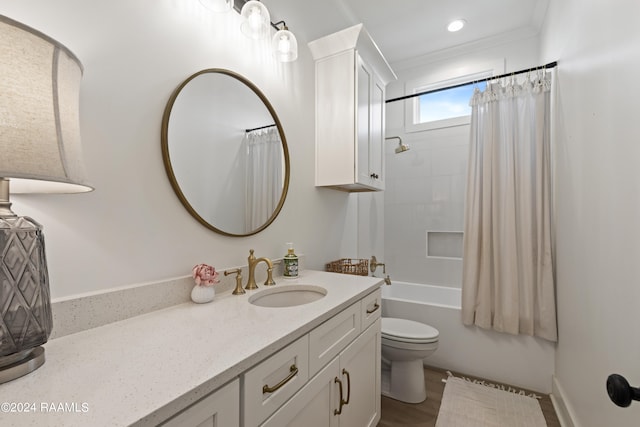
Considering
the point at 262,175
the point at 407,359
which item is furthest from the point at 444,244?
the point at 262,175

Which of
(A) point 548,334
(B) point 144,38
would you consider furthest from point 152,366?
(A) point 548,334

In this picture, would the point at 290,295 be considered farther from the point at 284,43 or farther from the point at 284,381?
the point at 284,43

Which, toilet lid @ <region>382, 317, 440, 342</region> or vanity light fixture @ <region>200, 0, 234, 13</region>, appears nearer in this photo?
vanity light fixture @ <region>200, 0, 234, 13</region>

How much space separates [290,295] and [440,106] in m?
2.67

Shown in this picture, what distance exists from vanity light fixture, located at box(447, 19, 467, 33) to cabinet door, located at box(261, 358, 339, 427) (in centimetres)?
282

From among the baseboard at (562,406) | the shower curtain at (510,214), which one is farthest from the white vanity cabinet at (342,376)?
the shower curtain at (510,214)

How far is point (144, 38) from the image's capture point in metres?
0.98

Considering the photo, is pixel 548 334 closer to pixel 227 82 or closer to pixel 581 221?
pixel 581 221

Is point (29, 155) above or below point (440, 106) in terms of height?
below

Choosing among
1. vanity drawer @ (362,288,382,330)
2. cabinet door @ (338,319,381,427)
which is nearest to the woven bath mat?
cabinet door @ (338,319,381,427)

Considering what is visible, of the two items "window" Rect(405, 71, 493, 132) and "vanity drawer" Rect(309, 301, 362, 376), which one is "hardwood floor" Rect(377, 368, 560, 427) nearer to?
"vanity drawer" Rect(309, 301, 362, 376)

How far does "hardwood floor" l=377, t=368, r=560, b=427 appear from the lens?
1.65 m

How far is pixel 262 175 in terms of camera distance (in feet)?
4.81

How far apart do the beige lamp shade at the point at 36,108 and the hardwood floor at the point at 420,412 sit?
75.8 inches
